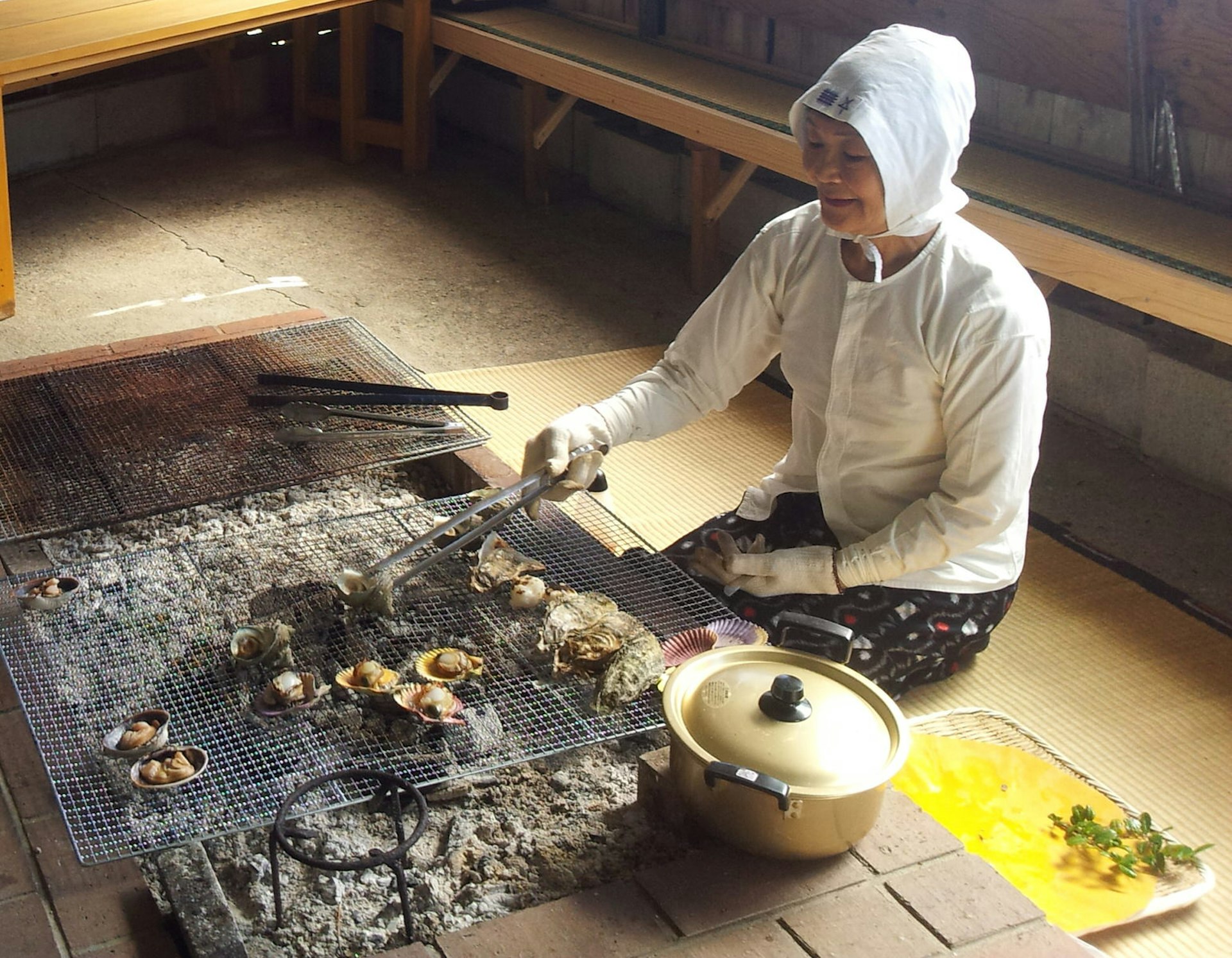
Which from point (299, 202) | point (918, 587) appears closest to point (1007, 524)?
point (918, 587)

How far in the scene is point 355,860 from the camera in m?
1.96

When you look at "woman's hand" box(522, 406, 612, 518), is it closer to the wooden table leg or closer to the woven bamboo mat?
the woven bamboo mat

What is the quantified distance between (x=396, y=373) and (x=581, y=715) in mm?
1647

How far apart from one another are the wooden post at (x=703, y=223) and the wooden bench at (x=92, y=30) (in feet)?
5.69

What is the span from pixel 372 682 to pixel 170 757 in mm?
338

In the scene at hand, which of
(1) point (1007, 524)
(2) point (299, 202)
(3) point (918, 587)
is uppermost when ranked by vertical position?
(1) point (1007, 524)

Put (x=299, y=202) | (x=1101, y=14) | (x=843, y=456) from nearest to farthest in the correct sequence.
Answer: (x=843, y=456), (x=1101, y=14), (x=299, y=202)

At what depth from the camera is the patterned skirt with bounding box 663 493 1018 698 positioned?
2.76m

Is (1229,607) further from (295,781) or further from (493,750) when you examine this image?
(295,781)

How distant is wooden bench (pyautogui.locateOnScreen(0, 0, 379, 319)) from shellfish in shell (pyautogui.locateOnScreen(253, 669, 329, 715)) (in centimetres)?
315

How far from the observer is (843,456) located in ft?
9.02

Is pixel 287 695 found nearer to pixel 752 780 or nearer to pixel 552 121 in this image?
pixel 752 780

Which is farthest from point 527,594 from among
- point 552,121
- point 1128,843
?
point 552,121

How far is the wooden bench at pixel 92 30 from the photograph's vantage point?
15.1 feet
